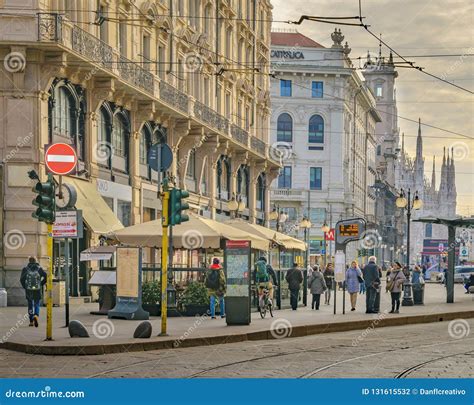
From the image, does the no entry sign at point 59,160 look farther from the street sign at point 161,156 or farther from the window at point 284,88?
the window at point 284,88

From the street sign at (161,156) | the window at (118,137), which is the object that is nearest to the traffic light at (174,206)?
the street sign at (161,156)

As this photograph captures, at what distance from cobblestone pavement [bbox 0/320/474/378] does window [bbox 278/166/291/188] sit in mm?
72584

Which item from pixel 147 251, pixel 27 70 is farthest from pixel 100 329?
pixel 147 251

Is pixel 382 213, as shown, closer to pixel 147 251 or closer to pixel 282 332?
pixel 147 251

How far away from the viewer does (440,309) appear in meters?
33.2

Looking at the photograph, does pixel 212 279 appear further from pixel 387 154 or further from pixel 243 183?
pixel 387 154

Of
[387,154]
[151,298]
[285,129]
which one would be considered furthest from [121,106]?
[387,154]

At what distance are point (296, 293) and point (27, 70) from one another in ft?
33.8

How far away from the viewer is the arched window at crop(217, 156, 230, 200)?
52.1m

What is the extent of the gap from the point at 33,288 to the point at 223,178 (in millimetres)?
29930

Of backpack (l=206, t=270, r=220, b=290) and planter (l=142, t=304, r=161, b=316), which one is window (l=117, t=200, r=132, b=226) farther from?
backpack (l=206, t=270, r=220, b=290)

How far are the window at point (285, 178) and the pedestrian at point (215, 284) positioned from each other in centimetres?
6790

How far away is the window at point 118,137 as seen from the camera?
3747 centimetres

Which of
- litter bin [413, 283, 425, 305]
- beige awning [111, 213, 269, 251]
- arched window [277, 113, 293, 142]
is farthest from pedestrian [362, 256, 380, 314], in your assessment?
arched window [277, 113, 293, 142]
